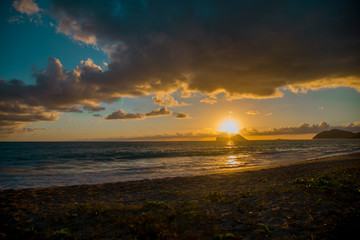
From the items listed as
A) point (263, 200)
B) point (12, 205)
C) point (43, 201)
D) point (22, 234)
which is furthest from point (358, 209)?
point (12, 205)

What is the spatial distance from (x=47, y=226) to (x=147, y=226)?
4082mm

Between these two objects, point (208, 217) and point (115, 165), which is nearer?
point (208, 217)

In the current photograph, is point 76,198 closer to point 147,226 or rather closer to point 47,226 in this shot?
point 47,226

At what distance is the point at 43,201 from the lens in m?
11.5

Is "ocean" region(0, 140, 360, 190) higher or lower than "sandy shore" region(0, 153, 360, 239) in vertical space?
lower

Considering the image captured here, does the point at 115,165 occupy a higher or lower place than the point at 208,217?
lower

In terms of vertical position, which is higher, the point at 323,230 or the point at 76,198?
the point at 323,230

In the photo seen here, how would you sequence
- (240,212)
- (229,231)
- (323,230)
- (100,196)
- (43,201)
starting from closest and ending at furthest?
(323,230) < (229,231) < (240,212) < (43,201) < (100,196)

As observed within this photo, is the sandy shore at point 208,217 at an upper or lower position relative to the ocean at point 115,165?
upper

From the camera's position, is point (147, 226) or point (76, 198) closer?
point (147, 226)

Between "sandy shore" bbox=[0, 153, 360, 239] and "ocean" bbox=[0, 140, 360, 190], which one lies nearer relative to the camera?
"sandy shore" bbox=[0, 153, 360, 239]

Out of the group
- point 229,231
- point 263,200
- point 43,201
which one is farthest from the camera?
point 43,201

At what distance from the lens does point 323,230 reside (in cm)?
611

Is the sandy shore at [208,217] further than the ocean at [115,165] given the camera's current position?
No
